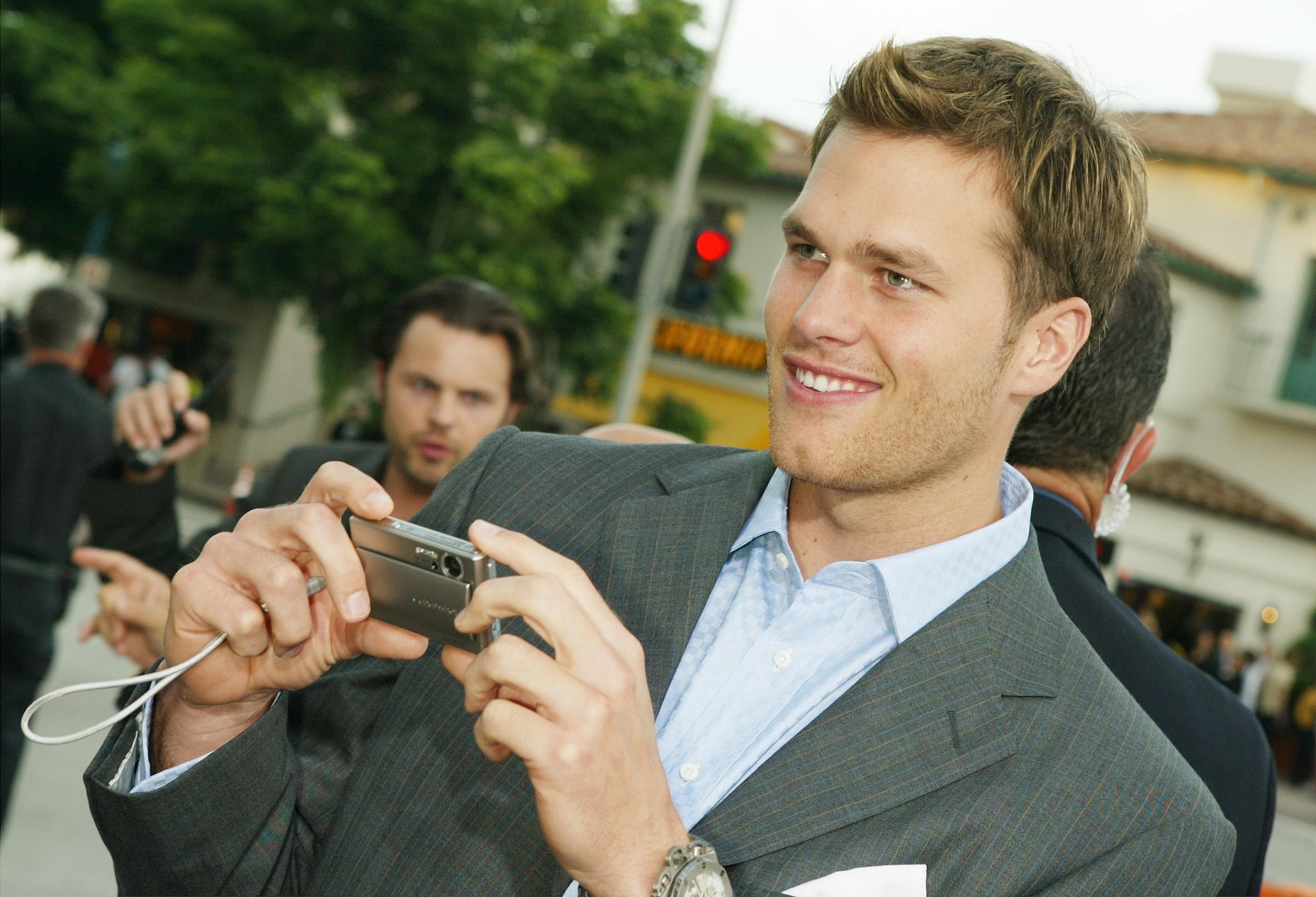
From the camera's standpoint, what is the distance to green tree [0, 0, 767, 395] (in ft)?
69.2

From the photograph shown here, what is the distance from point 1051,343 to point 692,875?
1.12 metres

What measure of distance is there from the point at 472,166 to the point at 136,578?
18101mm

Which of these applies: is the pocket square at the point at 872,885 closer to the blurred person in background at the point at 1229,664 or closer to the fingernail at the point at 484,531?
the fingernail at the point at 484,531

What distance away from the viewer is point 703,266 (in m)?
13.8

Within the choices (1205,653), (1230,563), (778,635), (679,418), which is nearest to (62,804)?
(778,635)

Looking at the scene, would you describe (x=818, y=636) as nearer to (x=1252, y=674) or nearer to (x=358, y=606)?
(x=358, y=606)

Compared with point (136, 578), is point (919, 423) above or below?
above

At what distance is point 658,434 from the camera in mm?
3455

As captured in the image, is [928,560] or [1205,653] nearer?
[928,560]

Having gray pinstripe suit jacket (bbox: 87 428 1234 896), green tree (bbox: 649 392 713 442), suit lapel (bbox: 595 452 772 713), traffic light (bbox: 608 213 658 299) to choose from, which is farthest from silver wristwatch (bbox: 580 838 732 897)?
green tree (bbox: 649 392 713 442)

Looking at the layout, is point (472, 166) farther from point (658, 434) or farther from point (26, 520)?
point (658, 434)

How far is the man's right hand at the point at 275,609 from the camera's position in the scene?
5.62 ft

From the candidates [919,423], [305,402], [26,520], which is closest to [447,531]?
[919,423]

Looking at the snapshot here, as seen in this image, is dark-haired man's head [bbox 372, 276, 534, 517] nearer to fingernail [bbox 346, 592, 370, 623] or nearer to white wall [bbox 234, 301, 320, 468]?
fingernail [bbox 346, 592, 370, 623]
